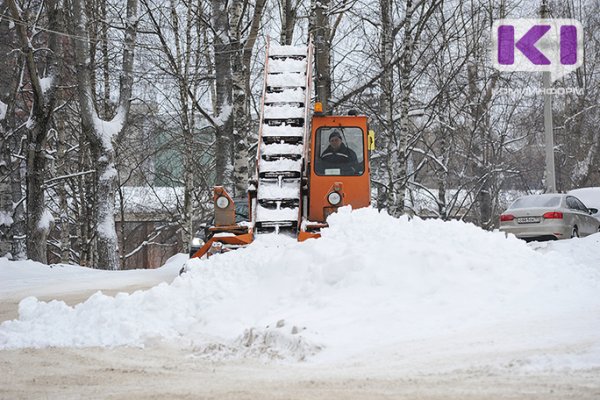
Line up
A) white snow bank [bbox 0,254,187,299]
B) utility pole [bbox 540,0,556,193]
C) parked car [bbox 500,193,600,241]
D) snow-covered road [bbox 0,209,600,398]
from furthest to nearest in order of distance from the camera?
utility pole [bbox 540,0,556,193] → parked car [bbox 500,193,600,241] → white snow bank [bbox 0,254,187,299] → snow-covered road [bbox 0,209,600,398]

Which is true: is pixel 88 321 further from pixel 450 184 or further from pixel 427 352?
pixel 450 184

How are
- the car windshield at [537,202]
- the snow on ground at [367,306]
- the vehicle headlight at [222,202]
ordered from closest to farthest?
the snow on ground at [367,306]
the vehicle headlight at [222,202]
the car windshield at [537,202]

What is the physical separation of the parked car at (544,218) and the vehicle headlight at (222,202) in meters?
10.2

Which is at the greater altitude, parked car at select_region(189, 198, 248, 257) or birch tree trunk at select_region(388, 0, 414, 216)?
birch tree trunk at select_region(388, 0, 414, 216)

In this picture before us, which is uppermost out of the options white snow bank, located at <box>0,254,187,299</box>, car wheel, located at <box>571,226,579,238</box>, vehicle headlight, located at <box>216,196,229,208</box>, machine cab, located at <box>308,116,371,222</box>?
machine cab, located at <box>308,116,371,222</box>

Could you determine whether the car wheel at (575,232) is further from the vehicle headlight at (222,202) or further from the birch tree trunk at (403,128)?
Result: the vehicle headlight at (222,202)

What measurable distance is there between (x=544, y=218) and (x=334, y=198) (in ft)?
31.4

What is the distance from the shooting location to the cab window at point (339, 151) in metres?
14.0

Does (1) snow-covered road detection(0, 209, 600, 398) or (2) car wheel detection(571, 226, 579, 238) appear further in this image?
(2) car wheel detection(571, 226, 579, 238)

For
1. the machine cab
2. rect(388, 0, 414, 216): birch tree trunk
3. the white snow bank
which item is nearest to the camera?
the machine cab

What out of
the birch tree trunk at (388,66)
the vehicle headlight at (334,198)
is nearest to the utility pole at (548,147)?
the birch tree trunk at (388,66)

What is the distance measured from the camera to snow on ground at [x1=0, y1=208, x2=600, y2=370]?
7.46 m

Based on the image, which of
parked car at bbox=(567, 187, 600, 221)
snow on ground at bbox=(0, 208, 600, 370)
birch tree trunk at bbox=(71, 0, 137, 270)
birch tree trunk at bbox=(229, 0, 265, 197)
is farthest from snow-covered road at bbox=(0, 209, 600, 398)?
parked car at bbox=(567, 187, 600, 221)

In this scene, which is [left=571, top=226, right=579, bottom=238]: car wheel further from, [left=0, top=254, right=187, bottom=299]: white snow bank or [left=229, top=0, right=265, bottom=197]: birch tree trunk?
[left=0, top=254, right=187, bottom=299]: white snow bank
